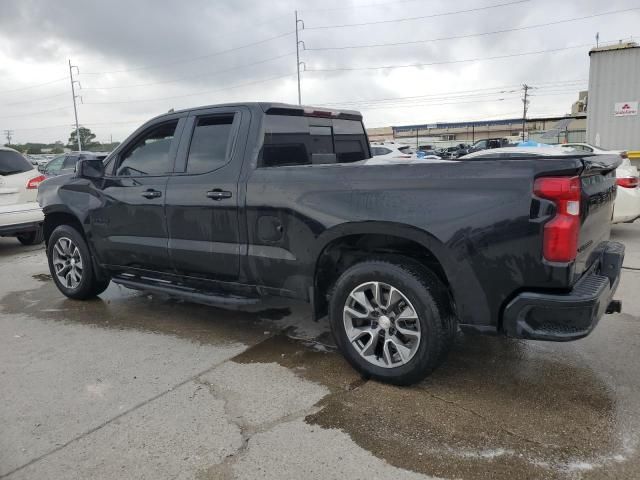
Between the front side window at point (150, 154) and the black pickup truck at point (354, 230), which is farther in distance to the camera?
the front side window at point (150, 154)

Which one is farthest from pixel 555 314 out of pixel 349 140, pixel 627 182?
pixel 627 182

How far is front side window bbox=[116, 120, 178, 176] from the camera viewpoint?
15.4 feet

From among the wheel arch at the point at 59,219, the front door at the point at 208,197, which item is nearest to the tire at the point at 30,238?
the wheel arch at the point at 59,219

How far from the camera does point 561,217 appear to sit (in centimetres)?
285

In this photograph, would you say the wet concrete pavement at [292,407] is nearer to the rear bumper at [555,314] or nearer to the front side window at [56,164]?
the rear bumper at [555,314]

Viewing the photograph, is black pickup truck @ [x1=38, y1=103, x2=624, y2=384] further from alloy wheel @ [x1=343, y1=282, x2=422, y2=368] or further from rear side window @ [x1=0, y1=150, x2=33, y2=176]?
rear side window @ [x1=0, y1=150, x2=33, y2=176]

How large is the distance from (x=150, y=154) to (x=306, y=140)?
146 centimetres

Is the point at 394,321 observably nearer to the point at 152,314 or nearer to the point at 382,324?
the point at 382,324

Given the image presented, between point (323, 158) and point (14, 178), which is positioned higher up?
point (323, 158)

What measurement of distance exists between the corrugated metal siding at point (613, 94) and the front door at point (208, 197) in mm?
12120

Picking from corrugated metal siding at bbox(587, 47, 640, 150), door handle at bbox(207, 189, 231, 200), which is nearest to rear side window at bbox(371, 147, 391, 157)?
corrugated metal siding at bbox(587, 47, 640, 150)

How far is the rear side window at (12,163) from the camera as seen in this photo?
8.37 meters

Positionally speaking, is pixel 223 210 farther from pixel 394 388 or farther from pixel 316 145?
pixel 394 388

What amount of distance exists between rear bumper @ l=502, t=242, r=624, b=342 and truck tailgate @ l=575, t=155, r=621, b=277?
16cm
